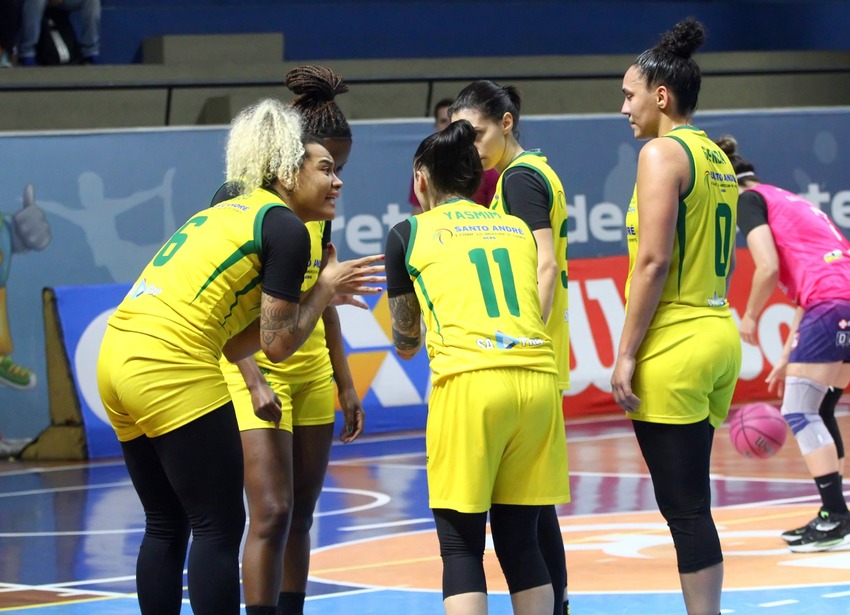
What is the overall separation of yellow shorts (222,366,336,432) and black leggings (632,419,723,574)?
1.31 meters

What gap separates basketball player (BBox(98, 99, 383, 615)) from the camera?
4.38 m

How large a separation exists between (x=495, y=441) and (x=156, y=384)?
104 cm

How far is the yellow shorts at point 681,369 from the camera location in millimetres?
4773

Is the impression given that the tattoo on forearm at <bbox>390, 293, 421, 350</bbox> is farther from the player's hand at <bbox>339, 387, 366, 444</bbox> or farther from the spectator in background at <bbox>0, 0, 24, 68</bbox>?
the spectator in background at <bbox>0, 0, 24, 68</bbox>

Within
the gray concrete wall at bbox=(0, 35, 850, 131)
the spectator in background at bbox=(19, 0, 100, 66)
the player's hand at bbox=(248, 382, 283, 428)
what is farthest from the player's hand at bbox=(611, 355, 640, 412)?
the spectator in background at bbox=(19, 0, 100, 66)

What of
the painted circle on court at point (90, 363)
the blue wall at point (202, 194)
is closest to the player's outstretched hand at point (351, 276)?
the painted circle on court at point (90, 363)

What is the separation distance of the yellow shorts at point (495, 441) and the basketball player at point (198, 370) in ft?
1.83

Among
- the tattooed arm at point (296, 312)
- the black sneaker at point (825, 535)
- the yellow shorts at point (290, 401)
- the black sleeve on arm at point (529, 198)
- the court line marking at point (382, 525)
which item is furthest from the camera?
the court line marking at point (382, 525)

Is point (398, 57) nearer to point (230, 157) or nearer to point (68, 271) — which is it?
point (68, 271)

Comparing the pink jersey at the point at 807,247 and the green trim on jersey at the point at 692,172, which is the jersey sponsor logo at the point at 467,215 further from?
the pink jersey at the point at 807,247

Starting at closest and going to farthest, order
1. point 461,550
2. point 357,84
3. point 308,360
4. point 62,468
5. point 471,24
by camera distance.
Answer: point 461,550, point 308,360, point 62,468, point 357,84, point 471,24

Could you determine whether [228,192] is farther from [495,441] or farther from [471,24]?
[471,24]

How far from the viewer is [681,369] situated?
15.7 ft

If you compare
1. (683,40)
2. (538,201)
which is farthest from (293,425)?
(683,40)
